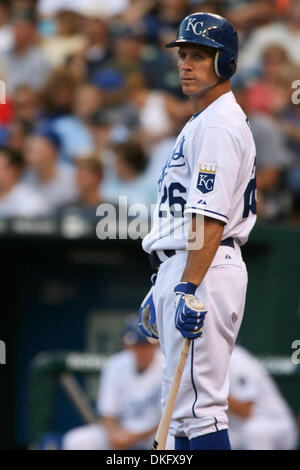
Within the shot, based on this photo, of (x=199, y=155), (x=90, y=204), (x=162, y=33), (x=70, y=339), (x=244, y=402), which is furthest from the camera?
(x=162, y=33)

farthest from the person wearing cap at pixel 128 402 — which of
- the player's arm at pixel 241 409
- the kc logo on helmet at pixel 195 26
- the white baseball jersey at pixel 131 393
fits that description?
the kc logo on helmet at pixel 195 26

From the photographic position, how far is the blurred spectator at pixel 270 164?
7.07m

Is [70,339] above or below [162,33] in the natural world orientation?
below

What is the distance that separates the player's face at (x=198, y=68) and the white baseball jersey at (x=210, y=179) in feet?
0.29

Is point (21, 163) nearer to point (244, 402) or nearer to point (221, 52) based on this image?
point (244, 402)

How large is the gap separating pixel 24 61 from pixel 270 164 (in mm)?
2769

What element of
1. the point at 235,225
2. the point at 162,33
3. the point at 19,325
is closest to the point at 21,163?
the point at 19,325

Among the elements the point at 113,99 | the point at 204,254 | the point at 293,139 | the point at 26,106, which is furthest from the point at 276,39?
the point at 204,254

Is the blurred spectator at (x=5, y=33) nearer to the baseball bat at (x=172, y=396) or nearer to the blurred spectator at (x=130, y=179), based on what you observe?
the blurred spectator at (x=130, y=179)

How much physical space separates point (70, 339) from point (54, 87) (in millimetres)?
2120

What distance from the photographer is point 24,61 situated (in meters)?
8.82

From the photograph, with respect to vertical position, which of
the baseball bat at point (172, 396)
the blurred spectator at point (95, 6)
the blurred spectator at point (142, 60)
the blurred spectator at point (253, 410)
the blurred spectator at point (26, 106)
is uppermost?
the blurred spectator at point (95, 6)

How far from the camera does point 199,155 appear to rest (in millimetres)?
3662

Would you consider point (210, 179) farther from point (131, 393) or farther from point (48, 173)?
point (48, 173)
